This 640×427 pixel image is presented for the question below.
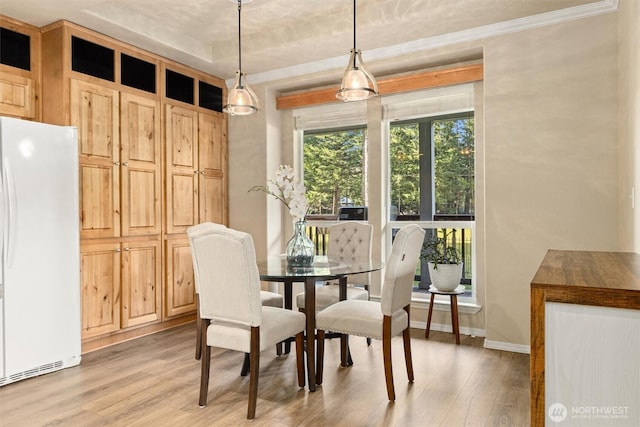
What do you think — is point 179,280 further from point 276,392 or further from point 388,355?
point 388,355

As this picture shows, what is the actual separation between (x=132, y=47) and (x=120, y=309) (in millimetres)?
2306

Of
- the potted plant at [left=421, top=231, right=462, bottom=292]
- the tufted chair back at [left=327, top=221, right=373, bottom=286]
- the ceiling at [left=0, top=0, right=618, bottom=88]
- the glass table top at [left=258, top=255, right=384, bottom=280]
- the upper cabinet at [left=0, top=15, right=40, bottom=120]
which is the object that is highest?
the ceiling at [left=0, top=0, right=618, bottom=88]

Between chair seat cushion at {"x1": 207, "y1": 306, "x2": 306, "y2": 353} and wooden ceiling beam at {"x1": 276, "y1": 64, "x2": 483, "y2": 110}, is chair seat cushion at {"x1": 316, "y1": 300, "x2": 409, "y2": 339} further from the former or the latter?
wooden ceiling beam at {"x1": 276, "y1": 64, "x2": 483, "y2": 110}

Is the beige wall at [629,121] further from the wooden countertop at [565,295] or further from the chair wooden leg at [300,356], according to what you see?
the chair wooden leg at [300,356]

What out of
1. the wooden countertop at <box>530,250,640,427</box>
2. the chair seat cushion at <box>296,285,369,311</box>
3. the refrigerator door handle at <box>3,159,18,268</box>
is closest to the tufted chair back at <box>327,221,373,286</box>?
the chair seat cushion at <box>296,285,369,311</box>

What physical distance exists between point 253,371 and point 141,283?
2.03 meters

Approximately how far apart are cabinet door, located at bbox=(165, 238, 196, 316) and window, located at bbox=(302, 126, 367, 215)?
1.42m

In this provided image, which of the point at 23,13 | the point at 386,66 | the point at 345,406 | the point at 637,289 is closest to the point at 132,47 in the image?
the point at 23,13

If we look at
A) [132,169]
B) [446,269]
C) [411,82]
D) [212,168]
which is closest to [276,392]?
[446,269]

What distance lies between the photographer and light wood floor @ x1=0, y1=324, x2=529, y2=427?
2.34 meters

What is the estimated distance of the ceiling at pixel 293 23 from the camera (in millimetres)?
3193

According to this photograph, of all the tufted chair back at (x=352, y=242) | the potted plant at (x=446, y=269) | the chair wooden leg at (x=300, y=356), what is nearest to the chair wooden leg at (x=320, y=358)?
the chair wooden leg at (x=300, y=356)

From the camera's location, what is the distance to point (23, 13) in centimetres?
320

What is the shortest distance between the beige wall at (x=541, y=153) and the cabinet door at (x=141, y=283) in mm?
2936
